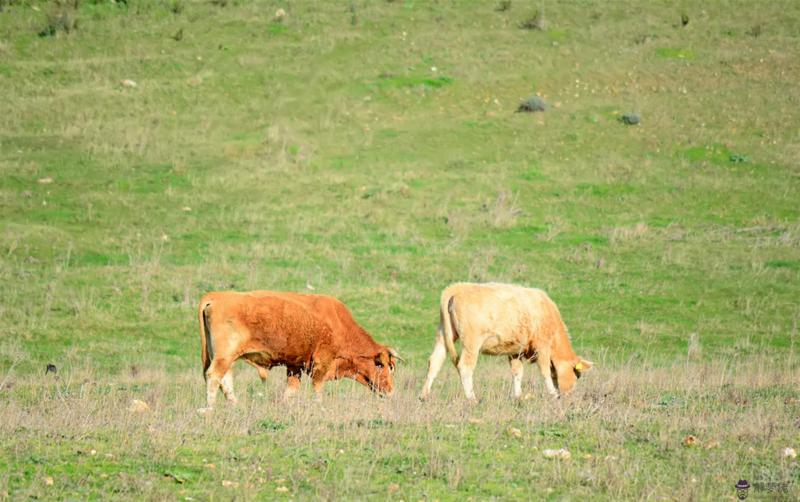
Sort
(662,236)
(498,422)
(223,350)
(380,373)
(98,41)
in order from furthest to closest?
(98,41)
(662,236)
(380,373)
(223,350)
(498,422)

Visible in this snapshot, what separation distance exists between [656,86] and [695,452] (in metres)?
30.5

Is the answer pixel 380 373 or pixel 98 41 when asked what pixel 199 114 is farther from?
pixel 380 373

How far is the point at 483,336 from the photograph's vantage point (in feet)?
50.9

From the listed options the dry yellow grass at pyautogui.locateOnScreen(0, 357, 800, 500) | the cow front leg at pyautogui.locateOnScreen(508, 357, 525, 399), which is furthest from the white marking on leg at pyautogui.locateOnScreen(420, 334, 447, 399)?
the cow front leg at pyautogui.locateOnScreen(508, 357, 525, 399)

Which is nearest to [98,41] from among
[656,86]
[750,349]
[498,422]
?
[656,86]

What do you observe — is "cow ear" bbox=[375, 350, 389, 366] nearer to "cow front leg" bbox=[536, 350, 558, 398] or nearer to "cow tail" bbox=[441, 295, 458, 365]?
"cow tail" bbox=[441, 295, 458, 365]

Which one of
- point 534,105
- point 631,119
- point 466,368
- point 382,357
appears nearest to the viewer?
point 466,368

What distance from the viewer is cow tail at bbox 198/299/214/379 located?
48.4 ft

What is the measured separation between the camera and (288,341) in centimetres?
1517

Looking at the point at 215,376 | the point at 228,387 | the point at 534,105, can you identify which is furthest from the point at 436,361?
the point at 534,105

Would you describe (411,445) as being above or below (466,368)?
above

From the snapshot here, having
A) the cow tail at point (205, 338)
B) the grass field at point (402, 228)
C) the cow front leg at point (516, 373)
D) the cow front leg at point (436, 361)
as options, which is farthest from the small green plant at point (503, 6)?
the cow tail at point (205, 338)

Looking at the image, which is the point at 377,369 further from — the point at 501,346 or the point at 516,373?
the point at 516,373

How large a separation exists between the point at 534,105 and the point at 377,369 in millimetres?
23011
